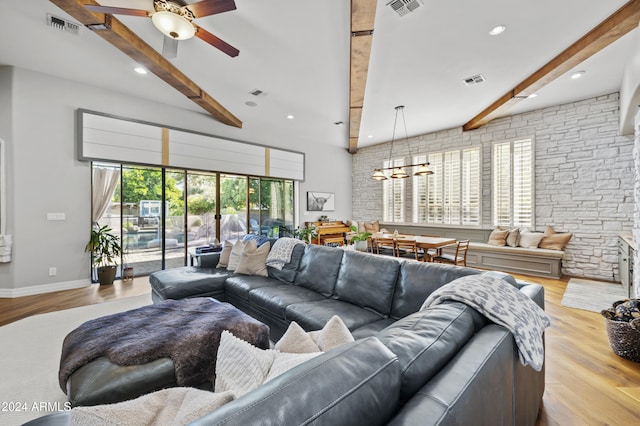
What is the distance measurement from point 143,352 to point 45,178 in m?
4.24

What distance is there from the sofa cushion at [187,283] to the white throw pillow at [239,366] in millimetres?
2403

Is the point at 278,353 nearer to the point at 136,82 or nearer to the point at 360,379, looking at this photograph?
the point at 360,379

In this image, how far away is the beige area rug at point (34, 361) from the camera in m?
1.78

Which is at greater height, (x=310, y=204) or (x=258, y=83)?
(x=258, y=83)

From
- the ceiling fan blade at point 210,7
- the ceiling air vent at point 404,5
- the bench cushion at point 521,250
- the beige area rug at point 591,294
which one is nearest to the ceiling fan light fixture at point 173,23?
the ceiling fan blade at point 210,7

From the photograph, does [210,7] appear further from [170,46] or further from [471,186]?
[471,186]

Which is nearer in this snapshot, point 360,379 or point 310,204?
point 360,379

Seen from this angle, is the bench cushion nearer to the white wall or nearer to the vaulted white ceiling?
the vaulted white ceiling

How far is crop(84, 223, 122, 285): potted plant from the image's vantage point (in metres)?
4.43

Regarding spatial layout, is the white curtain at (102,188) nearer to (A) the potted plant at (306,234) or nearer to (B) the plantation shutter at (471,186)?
(A) the potted plant at (306,234)

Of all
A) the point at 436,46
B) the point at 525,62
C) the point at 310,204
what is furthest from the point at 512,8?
the point at 310,204

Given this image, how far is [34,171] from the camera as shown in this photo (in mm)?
4020

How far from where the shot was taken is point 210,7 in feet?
7.61

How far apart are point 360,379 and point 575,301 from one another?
454 centimetres
